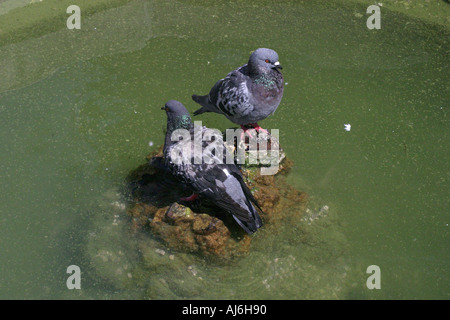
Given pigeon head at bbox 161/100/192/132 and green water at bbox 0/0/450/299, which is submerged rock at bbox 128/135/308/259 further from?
pigeon head at bbox 161/100/192/132

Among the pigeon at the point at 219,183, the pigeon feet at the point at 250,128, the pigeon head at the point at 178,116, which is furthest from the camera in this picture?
the pigeon feet at the point at 250,128

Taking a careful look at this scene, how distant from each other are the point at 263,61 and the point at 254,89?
29 cm

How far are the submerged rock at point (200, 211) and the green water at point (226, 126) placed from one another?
0.41 feet

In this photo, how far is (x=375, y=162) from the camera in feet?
15.9

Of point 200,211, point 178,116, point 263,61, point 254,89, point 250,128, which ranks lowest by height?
point 200,211

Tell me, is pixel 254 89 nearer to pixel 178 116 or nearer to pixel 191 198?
pixel 178 116

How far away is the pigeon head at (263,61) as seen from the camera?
425cm

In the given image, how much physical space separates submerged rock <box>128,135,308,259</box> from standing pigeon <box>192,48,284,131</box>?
1.73 feet

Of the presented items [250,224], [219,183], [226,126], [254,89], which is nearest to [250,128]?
[226,126]

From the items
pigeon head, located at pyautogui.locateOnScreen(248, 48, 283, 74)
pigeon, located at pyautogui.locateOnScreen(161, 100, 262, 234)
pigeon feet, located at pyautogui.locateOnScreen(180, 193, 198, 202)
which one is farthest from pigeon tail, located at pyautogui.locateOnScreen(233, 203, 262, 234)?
pigeon head, located at pyautogui.locateOnScreen(248, 48, 283, 74)

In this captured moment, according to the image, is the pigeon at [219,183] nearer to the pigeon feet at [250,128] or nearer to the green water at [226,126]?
the green water at [226,126]

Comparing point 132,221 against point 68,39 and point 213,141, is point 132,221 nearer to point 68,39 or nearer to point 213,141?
point 213,141

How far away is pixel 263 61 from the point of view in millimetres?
4277


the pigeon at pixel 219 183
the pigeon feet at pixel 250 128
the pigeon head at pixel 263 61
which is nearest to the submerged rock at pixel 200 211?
the pigeon at pixel 219 183
